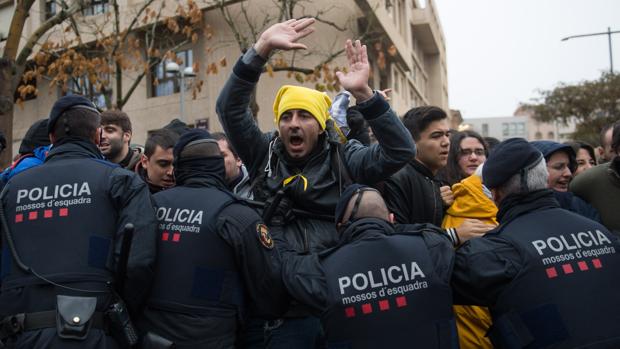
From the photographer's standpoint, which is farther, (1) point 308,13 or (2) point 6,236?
(1) point 308,13

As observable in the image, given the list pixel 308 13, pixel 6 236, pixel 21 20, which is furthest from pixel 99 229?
pixel 308 13

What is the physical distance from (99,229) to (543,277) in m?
2.11

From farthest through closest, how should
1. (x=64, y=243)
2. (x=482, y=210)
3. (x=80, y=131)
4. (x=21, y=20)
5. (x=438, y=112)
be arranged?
1. (x=21, y=20)
2. (x=438, y=112)
3. (x=482, y=210)
4. (x=80, y=131)
5. (x=64, y=243)

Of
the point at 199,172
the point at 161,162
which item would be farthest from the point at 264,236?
the point at 161,162

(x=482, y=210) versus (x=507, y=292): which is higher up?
(x=482, y=210)

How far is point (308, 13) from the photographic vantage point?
15453 mm

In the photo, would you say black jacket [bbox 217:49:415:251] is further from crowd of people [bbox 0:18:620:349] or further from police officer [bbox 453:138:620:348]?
police officer [bbox 453:138:620:348]

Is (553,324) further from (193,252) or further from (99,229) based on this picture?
(99,229)

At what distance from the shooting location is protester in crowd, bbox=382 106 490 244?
343 centimetres

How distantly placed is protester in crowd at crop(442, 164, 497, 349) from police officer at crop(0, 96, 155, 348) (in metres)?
1.78

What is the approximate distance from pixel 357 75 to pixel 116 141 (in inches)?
102

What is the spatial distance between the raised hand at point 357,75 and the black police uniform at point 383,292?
835 mm

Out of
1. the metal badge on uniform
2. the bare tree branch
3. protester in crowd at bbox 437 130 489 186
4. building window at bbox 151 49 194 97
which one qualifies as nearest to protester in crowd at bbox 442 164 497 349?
protester in crowd at bbox 437 130 489 186

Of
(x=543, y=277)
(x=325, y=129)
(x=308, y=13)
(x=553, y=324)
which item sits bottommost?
Result: (x=553, y=324)
